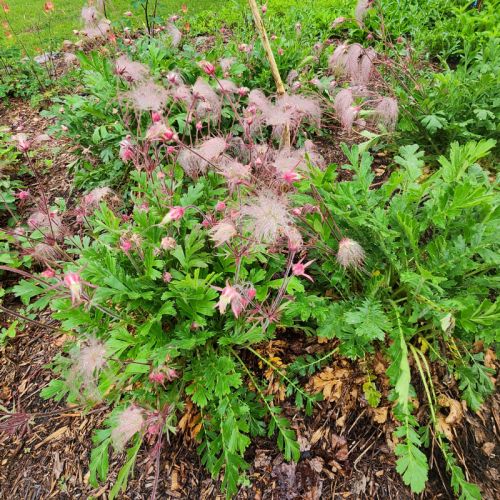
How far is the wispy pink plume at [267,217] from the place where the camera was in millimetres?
1924

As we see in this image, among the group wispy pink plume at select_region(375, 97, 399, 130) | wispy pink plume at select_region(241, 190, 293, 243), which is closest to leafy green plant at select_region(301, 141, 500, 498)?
wispy pink plume at select_region(241, 190, 293, 243)

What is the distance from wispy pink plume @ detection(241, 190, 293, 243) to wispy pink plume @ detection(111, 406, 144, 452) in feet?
3.25

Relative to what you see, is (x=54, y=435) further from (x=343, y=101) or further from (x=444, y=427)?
A: (x=343, y=101)

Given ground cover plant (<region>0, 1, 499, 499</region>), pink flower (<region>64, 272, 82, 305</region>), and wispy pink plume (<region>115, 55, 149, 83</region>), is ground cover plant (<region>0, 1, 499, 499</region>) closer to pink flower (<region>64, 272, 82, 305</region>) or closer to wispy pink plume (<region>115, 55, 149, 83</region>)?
pink flower (<region>64, 272, 82, 305</region>)

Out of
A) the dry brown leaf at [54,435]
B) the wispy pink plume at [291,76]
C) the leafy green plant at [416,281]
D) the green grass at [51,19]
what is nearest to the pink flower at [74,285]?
the leafy green plant at [416,281]

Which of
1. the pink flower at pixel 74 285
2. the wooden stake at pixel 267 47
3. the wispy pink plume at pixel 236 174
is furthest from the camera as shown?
the wooden stake at pixel 267 47

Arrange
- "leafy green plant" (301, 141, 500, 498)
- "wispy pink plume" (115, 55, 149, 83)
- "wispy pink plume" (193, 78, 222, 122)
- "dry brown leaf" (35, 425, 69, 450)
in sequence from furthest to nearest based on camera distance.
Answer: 1. "wispy pink plume" (115, 55, 149, 83)
2. "wispy pink plume" (193, 78, 222, 122)
3. "dry brown leaf" (35, 425, 69, 450)
4. "leafy green plant" (301, 141, 500, 498)

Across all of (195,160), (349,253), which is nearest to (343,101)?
(195,160)

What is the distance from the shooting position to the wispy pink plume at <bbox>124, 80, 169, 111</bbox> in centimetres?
258

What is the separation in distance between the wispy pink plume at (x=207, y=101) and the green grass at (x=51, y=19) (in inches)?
178

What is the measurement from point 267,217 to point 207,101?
4.26 ft

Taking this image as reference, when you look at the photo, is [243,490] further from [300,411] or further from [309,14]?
[309,14]

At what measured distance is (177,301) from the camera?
2.03 metres

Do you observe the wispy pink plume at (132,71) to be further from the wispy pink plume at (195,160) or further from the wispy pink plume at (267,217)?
the wispy pink plume at (267,217)
